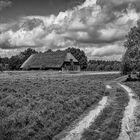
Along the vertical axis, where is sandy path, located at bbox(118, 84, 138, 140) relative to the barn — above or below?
below

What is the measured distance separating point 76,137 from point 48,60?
77.1 metres

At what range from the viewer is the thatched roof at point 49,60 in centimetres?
8259

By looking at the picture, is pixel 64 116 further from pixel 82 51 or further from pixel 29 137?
pixel 82 51

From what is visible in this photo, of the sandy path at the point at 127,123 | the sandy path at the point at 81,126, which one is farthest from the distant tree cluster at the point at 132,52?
the sandy path at the point at 81,126

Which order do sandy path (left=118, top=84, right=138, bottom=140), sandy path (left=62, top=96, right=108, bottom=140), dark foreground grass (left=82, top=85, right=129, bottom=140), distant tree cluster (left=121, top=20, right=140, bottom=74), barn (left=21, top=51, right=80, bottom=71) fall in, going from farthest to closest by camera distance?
barn (left=21, top=51, right=80, bottom=71), distant tree cluster (left=121, top=20, right=140, bottom=74), sandy path (left=118, top=84, right=138, bottom=140), sandy path (left=62, top=96, right=108, bottom=140), dark foreground grass (left=82, top=85, right=129, bottom=140)

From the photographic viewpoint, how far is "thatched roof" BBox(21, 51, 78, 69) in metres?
82.6

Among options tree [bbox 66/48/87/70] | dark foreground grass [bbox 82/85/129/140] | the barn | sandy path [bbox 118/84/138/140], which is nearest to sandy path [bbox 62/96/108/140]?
Result: dark foreground grass [bbox 82/85/129/140]

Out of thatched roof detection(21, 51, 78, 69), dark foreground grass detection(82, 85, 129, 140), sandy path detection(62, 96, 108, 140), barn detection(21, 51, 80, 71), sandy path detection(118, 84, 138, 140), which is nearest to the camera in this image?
dark foreground grass detection(82, 85, 129, 140)

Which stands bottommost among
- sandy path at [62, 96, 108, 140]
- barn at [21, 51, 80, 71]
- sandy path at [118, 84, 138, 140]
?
sandy path at [118, 84, 138, 140]

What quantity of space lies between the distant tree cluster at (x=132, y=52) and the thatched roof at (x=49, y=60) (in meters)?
38.2

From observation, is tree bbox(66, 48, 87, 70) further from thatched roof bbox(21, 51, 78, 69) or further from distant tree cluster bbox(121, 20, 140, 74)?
distant tree cluster bbox(121, 20, 140, 74)

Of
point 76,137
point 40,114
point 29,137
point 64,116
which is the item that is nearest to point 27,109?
point 40,114

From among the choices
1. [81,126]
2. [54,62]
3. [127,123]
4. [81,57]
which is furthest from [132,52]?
[81,57]

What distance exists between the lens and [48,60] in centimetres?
Result: 8669
